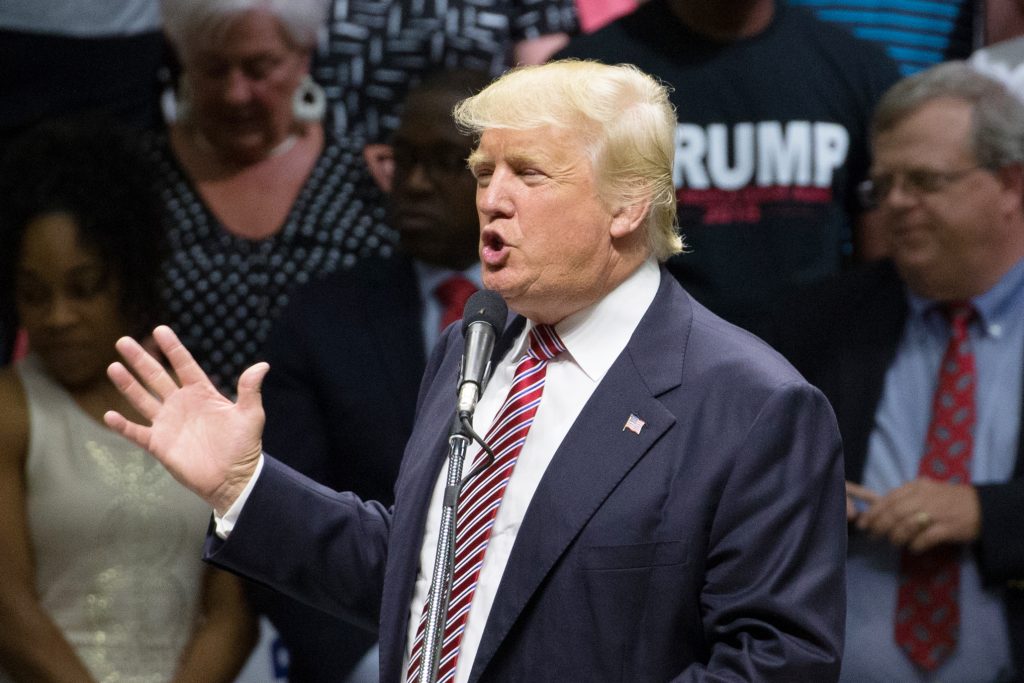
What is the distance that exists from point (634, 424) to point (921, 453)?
158 centimetres

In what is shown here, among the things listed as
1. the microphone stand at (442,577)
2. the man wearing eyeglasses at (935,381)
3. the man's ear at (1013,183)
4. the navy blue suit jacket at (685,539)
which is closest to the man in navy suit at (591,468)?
the navy blue suit jacket at (685,539)

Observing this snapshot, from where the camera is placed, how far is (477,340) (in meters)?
1.88

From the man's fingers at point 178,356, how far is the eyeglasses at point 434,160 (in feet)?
5.18

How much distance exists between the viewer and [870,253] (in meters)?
3.64

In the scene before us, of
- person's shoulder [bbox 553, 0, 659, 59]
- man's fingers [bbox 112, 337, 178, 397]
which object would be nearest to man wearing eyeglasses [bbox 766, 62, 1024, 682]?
person's shoulder [bbox 553, 0, 659, 59]

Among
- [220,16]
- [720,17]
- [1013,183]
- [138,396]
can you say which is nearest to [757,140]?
[720,17]

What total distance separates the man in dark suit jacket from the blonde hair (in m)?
1.47

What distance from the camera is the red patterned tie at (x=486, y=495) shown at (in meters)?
1.91

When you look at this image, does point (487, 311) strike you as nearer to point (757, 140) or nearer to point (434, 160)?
point (434, 160)

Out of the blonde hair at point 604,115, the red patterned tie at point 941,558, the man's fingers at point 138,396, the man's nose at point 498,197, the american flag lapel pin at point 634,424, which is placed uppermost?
the blonde hair at point 604,115

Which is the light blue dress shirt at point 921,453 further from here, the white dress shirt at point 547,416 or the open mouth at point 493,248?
the open mouth at point 493,248

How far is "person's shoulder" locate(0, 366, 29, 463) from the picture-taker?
314 cm

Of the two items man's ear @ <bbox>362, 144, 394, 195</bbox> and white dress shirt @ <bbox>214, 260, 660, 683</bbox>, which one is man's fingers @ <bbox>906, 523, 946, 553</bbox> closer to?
white dress shirt @ <bbox>214, 260, 660, 683</bbox>

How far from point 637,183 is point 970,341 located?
159 cm
